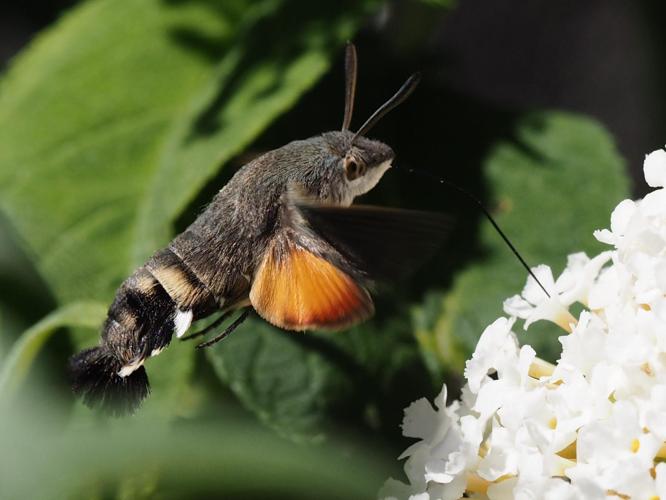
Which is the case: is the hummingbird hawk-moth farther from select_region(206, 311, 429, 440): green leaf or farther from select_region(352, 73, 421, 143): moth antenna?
select_region(206, 311, 429, 440): green leaf

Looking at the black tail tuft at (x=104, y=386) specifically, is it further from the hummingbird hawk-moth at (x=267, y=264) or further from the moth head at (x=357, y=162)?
the moth head at (x=357, y=162)

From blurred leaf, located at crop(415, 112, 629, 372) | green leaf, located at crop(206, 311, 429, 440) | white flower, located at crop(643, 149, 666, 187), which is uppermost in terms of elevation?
white flower, located at crop(643, 149, 666, 187)

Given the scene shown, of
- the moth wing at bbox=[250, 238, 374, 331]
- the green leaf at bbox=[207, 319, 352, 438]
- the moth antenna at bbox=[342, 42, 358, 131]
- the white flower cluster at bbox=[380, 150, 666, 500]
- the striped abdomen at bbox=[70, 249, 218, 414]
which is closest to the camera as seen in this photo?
the white flower cluster at bbox=[380, 150, 666, 500]

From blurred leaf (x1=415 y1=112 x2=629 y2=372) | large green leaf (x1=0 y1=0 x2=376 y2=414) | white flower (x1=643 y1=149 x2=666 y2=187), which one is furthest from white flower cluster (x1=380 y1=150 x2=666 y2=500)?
large green leaf (x1=0 y1=0 x2=376 y2=414)

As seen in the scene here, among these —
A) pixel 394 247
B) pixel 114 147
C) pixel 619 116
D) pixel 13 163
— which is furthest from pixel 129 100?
pixel 619 116

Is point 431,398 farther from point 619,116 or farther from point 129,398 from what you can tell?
point 619,116

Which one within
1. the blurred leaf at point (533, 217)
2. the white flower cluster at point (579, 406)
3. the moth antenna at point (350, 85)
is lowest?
the blurred leaf at point (533, 217)

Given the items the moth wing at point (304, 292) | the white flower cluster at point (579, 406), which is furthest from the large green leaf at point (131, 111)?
the white flower cluster at point (579, 406)
